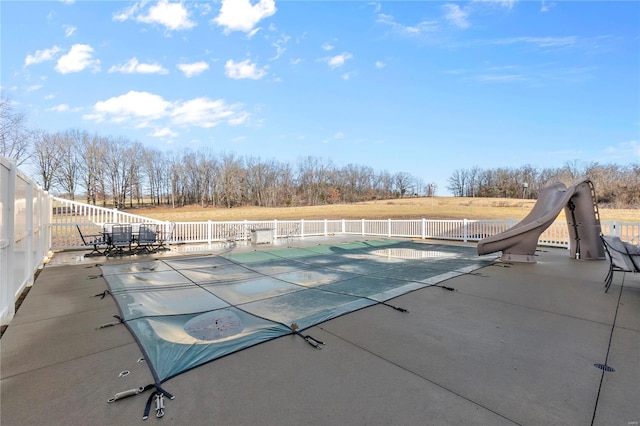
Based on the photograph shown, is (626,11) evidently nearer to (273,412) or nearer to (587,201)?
(587,201)

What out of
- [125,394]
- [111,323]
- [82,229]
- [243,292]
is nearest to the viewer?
[125,394]

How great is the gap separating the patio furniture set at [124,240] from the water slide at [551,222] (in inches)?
405

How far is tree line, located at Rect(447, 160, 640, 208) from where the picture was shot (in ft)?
124

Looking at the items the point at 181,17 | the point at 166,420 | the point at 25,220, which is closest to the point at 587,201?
the point at 166,420

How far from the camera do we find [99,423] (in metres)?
1.84

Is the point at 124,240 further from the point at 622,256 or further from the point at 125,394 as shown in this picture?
the point at 622,256

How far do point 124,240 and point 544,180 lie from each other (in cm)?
6769

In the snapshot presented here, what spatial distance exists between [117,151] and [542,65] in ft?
167

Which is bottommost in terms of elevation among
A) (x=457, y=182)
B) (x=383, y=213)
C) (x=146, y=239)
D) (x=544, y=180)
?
(x=146, y=239)

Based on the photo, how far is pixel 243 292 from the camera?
16.1 ft

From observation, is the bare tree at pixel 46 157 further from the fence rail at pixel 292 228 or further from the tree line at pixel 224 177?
the fence rail at pixel 292 228

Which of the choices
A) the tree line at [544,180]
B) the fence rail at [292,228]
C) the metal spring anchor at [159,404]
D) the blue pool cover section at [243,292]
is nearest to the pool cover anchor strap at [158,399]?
the metal spring anchor at [159,404]

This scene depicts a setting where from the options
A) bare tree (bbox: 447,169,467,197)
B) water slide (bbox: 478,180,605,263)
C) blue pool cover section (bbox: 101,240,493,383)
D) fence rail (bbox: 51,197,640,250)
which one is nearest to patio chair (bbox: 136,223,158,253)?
fence rail (bbox: 51,197,640,250)

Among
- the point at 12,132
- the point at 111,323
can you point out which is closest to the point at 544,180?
the point at 111,323
